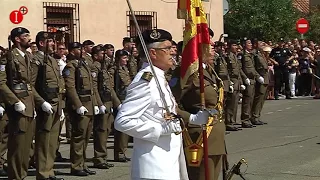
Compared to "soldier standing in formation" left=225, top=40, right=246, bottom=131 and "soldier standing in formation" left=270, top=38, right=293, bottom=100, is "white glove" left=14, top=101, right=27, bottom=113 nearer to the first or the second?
"soldier standing in formation" left=225, top=40, right=246, bottom=131

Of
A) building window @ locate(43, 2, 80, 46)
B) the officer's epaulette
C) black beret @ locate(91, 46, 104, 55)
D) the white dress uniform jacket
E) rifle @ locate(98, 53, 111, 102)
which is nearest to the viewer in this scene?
the white dress uniform jacket

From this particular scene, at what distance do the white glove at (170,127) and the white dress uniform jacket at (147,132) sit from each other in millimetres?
29

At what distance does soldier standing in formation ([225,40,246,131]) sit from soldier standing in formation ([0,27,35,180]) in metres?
6.76

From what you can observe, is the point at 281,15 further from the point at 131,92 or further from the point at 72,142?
the point at 131,92

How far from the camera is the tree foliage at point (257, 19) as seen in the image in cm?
3216

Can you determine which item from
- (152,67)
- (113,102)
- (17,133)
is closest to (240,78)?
(113,102)

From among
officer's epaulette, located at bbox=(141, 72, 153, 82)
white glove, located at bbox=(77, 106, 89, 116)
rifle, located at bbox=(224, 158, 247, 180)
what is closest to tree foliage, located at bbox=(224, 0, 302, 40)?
white glove, located at bbox=(77, 106, 89, 116)

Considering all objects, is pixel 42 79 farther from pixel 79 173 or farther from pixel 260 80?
pixel 260 80

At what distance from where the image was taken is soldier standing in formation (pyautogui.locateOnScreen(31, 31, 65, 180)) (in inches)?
379

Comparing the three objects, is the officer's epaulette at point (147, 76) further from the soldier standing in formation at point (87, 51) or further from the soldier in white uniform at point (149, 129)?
the soldier standing in formation at point (87, 51)

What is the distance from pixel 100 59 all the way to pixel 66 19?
920cm

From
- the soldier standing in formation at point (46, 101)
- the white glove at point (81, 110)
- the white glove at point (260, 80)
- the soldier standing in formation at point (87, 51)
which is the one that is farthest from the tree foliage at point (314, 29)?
the soldier standing in formation at point (46, 101)

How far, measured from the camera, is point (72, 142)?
10.3 meters

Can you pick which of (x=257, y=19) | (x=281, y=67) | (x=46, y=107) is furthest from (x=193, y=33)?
(x=257, y=19)
